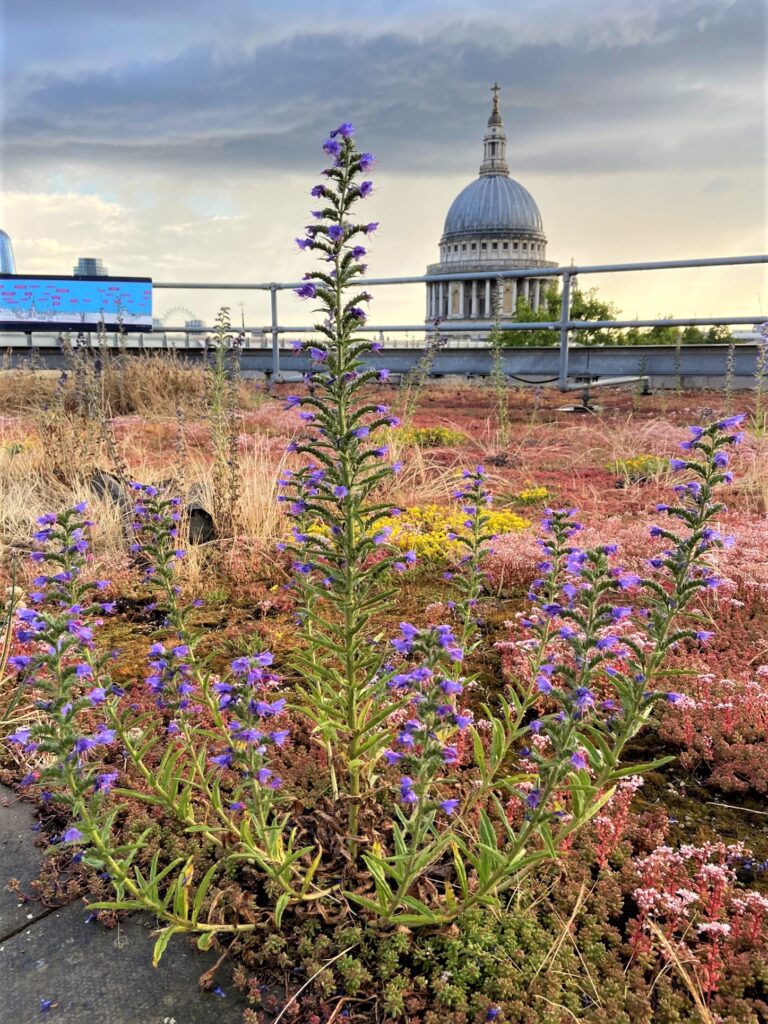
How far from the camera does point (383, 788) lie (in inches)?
96.3

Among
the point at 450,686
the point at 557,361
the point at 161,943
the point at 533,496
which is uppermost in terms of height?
the point at 557,361

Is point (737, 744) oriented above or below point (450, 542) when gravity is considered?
below

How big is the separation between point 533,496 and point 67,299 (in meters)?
13.9

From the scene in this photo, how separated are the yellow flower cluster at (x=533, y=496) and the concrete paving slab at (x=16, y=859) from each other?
482cm

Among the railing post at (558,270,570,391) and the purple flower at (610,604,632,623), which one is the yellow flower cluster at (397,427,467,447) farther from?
the purple flower at (610,604,632,623)

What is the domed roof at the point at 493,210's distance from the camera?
9112 centimetres

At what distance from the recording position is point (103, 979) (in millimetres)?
1929

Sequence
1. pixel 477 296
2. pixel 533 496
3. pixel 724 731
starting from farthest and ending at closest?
pixel 477 296
pixel 533 496
pixel 724 731

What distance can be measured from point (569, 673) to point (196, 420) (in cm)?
1012

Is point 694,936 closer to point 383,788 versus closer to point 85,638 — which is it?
point 383,788

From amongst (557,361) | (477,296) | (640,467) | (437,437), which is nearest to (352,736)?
(640,467)

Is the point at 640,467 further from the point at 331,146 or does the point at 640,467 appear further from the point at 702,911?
the point at 331,146

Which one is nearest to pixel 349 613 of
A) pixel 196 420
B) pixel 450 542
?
pixel 450 542

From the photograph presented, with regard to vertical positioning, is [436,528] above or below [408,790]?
above
